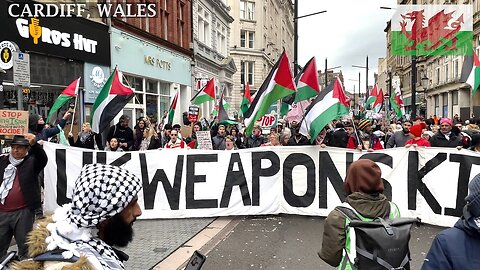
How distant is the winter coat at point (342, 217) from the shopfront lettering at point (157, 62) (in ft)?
68.7

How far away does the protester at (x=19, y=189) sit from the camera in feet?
15.8

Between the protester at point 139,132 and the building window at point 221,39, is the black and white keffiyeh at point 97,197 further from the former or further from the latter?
the building window at point 221,39

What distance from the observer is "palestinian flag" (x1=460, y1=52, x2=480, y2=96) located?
44.3ft

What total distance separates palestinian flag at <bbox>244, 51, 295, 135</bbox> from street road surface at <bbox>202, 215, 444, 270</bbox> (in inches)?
80.0

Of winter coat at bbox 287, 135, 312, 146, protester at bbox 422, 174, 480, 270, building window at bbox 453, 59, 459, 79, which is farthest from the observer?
building window at bbox 453, 59, 459, 79

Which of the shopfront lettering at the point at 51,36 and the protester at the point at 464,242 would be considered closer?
the protester at the point at 464,242

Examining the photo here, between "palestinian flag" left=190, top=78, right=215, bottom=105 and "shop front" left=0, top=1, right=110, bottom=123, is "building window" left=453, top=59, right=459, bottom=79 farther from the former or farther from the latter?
"shop front" left=0, top=1, right=110, bottom=123

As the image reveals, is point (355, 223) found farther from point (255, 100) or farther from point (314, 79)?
point (314, 79)

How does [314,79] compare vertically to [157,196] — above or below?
above

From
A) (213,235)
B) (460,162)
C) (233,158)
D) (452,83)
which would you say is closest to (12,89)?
(233,158)

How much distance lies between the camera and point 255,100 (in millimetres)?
9078

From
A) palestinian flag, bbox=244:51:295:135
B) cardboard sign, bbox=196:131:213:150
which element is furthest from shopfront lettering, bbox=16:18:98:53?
palestinian flag, bbox=244:51:295:135

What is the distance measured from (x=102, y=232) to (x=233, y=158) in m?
6.59

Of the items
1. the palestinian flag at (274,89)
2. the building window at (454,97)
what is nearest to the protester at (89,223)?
the palestinian flag at (274,89)
